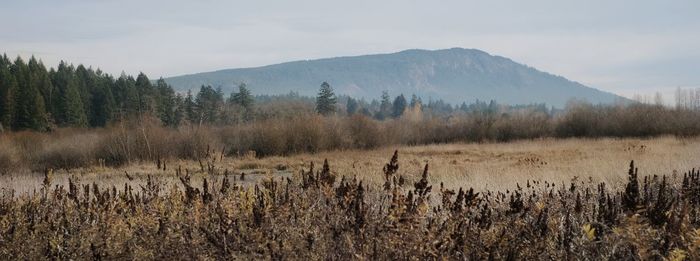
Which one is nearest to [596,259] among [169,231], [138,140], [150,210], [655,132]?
[169,231]

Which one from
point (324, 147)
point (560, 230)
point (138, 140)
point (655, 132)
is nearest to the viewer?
point (560, 230)

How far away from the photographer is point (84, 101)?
61906mm

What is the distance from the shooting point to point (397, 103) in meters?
145

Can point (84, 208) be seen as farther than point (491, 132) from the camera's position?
No

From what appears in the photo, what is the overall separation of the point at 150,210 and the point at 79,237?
60 centimetres

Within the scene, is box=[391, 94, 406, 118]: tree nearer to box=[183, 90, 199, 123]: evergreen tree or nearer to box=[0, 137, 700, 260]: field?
box=[183, 90, 199, 123]: evergreen tree

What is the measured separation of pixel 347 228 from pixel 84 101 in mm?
65024

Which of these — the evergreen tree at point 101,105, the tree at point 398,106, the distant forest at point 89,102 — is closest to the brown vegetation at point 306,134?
the distant forest at point 89,102

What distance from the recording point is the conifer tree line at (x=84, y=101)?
169 ft

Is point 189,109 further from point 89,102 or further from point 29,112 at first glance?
point 29,112

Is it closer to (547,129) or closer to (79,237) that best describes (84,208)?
(79,237)

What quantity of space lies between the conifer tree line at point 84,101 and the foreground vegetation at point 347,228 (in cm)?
4250

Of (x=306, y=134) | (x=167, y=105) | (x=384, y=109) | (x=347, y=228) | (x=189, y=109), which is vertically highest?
(x=384, y=109)

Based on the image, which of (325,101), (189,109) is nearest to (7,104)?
(189,109)
